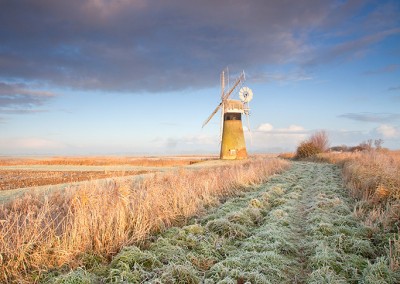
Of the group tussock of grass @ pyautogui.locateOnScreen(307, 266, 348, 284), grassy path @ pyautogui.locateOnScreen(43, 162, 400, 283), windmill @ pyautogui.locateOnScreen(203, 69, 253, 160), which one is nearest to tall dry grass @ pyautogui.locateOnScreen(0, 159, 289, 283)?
grassy path @ pyautogui.locateOnScreen(43, 162, 400, 283)

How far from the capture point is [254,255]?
6105mm

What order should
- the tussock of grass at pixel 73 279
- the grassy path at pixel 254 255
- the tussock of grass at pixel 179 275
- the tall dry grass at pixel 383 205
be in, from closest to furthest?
1. the tussock of grass at pixel 73 279
2. the tussock of grass at pixel 179 275
3. the grassy path at pixel 254 255
4. the tall dry grass at pixel 383 205

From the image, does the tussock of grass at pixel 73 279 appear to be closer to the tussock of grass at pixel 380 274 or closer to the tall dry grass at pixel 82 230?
the tall dry grass at pixel 82 230

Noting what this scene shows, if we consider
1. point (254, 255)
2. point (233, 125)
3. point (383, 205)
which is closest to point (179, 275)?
point (254, 255)

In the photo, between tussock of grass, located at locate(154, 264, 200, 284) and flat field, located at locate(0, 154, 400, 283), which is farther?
flat field, located at locate(0, 154, 400, 283)

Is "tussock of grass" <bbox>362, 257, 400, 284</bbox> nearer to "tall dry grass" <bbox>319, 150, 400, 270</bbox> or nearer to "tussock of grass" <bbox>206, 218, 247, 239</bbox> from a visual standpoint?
"tall dry grass" <bbox>319, 150, 400, 270</bbox>

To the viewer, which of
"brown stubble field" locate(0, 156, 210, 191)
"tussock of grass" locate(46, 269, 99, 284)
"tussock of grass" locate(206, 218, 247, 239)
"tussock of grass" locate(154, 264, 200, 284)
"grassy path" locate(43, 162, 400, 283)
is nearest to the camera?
"tussock of grass" locate(46, 269, 99, 284)

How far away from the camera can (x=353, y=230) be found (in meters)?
7.75

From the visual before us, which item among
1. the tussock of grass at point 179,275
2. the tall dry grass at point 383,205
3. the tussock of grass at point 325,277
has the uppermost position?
the tall dry grass at point 383,205

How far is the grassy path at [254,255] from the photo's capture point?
204 inches

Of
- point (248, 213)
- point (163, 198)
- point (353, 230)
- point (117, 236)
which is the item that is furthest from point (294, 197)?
point (117, 236)

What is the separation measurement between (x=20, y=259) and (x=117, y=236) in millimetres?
1805

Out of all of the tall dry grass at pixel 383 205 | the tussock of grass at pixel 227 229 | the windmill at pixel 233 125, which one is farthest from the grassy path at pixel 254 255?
the windmill at pixel 233 125

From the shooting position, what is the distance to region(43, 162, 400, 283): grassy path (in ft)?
17.0
